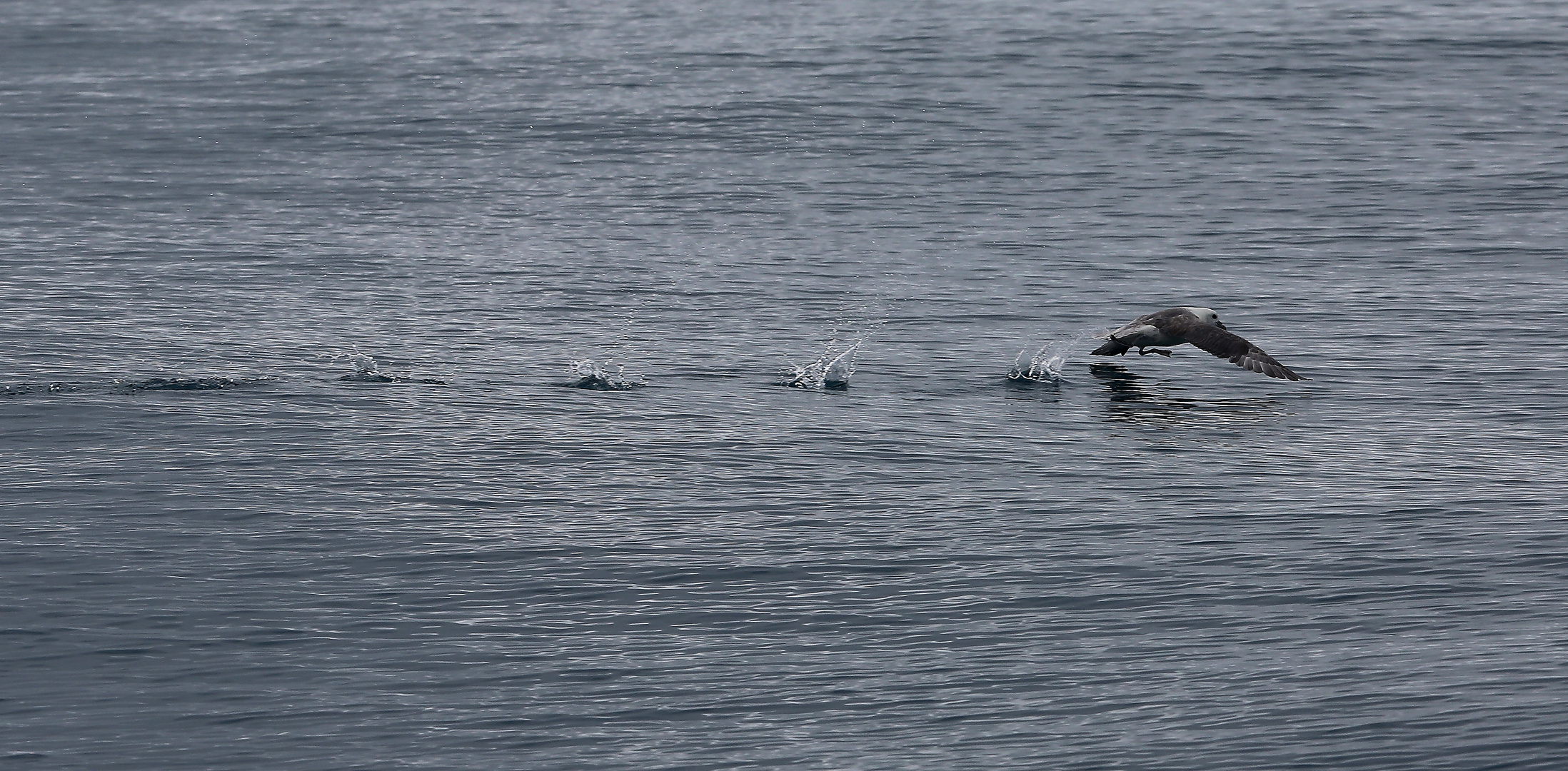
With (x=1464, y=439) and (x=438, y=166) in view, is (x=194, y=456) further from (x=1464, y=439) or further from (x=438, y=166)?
(x=438, y=166)

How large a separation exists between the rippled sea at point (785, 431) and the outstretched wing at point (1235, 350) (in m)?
0.72

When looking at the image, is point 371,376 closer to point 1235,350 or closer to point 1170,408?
point 1170,408

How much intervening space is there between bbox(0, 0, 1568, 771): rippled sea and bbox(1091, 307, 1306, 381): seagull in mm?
813

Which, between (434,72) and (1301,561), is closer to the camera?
(1301,561)

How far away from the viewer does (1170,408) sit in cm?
3312

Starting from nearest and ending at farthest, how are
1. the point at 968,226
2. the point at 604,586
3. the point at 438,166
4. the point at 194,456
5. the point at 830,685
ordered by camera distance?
the point at 830,685, the point at 604,586, the point at 194,456, the point at 968,226, the point at 438,166

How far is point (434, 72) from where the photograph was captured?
241ft

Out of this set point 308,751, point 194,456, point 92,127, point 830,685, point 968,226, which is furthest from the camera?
point 92,127

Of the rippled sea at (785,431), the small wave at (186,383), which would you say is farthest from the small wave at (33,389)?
the small wave at (186,383)

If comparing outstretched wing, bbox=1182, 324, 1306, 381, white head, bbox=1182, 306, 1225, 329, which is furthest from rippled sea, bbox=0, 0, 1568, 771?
white head, bbox=1182, 306, 1225, 329

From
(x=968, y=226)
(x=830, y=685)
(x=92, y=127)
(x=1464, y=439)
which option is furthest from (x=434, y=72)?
(x=830, y=685)

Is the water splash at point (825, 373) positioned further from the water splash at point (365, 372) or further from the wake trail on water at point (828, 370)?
the water splash at point (365, 372)

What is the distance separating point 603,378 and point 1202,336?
10367mm

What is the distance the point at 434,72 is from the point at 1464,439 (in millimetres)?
50478
